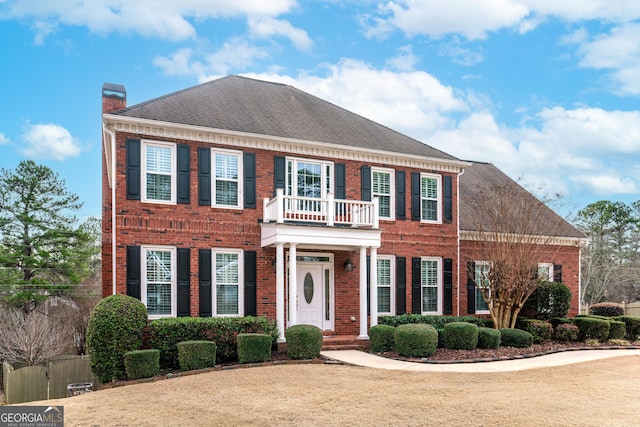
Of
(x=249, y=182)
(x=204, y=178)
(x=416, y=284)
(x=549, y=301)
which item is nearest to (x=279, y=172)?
(x=249, y=182)

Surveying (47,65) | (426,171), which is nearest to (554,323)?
(426,171)

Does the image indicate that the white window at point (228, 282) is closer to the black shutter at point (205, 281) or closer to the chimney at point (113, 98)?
the black shutter at point (205, 281)

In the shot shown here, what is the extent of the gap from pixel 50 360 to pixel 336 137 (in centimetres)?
1241

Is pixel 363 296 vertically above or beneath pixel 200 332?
above

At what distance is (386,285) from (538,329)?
198 inches

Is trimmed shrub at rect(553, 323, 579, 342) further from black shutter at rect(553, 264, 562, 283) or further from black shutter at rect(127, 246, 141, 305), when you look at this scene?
black shutter at rect(127, 246, 141, 305)

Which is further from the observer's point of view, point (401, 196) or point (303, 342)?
point (401, 196)

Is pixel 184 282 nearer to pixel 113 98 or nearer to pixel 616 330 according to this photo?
pixel 113 98

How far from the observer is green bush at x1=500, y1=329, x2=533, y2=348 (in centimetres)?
1708

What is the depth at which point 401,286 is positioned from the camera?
749 inches

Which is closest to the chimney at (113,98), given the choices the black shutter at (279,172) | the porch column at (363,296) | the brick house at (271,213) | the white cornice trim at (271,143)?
the brick house at (271,213)

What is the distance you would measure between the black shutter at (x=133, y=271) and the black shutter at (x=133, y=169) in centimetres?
144

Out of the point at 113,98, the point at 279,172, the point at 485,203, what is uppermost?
the point at 113,98

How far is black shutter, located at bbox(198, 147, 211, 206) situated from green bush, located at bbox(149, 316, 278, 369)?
3.39 meters
